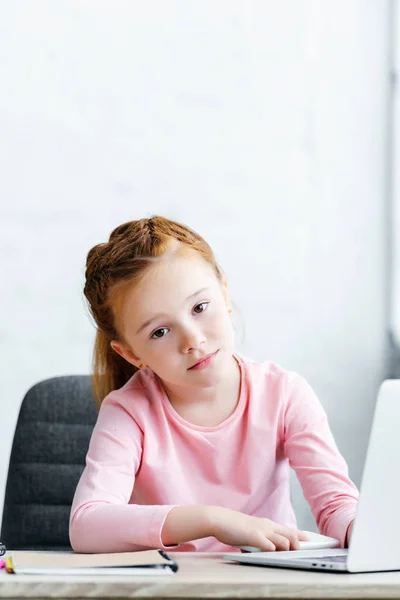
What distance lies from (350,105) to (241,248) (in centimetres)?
52

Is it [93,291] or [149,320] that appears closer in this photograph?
[149,320]

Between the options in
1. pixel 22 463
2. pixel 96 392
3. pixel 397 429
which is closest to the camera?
pixel 397 429

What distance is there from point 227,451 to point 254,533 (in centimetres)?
35

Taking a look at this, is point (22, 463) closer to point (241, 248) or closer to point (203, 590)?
point (203, 590)

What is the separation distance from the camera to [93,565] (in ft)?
2.64

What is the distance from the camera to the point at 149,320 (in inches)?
48.4

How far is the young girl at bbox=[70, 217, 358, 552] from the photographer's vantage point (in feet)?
4.04

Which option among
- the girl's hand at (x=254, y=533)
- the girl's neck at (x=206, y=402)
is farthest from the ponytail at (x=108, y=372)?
the girl's hand at (x=254, y=533)

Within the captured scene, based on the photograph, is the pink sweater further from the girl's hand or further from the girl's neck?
the girl's hand

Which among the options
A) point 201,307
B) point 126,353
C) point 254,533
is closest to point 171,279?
point 201,307

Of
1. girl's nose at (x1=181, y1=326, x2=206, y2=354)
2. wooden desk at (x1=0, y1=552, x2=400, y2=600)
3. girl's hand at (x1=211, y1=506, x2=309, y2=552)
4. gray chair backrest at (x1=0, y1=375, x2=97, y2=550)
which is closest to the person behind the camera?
wooden desk at (x1=0, y1=552, x2=400, y2=600)

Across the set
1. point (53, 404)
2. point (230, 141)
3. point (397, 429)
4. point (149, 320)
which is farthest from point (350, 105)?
point (397, 429)

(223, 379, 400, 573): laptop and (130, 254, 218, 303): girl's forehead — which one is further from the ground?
(130, 254, 218, 303): girl's forehead

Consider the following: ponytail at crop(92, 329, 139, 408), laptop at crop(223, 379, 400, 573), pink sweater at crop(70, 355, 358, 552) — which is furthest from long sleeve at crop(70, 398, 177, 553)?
laptop at crop(223, 379, 400, 573)
